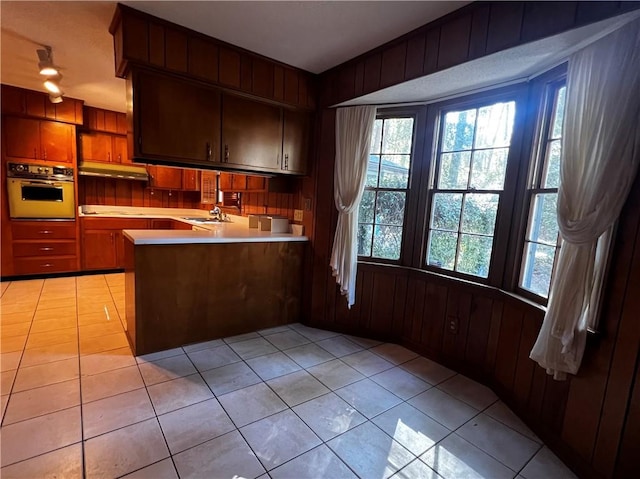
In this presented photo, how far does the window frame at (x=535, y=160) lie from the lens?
75.0 inches

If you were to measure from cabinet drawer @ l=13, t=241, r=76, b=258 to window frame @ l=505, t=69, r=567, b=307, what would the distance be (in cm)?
551

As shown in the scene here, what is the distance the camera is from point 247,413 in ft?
6.11

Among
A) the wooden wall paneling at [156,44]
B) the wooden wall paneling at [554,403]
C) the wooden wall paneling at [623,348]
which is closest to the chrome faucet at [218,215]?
the wooden wall paneling at [156,44]

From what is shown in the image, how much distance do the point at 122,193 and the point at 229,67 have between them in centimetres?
384

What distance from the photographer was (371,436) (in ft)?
5.67

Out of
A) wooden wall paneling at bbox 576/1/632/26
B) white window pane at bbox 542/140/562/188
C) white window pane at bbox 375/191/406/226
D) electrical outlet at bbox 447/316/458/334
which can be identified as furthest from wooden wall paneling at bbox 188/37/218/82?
electrical outlet at bbox 447/316/458/334

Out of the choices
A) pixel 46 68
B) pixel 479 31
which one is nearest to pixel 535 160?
pixel 479 31

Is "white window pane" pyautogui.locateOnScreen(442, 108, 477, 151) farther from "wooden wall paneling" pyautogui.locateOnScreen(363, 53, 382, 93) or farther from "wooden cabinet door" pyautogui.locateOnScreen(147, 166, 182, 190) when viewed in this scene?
"wooden cabinet door" pyautogui.locateOnScreen(147, 166, 182, 190)

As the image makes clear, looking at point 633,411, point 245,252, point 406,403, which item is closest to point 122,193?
point 245,252

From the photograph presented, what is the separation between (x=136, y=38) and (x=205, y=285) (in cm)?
190

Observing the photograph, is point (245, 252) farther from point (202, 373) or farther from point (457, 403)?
point (457, 403)

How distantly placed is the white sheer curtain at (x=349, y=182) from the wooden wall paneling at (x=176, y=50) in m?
1.34

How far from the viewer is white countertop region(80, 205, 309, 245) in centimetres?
248

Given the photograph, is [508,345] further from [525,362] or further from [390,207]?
[390,207]
